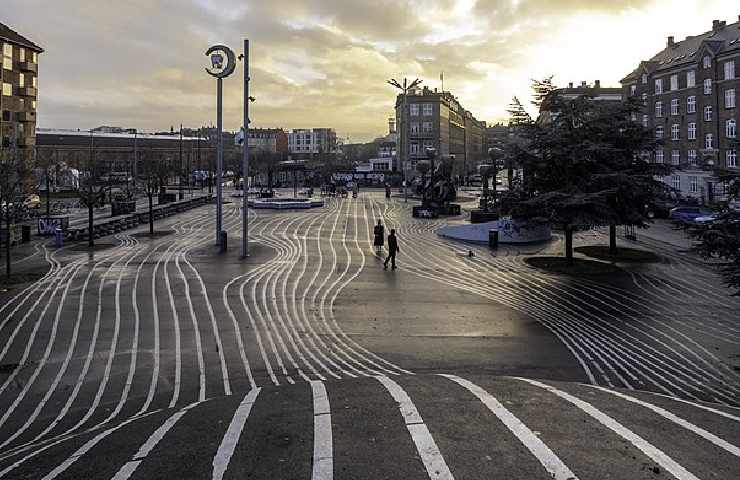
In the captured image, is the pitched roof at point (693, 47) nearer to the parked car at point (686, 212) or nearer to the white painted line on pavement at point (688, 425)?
the parked car at point (686, 212)

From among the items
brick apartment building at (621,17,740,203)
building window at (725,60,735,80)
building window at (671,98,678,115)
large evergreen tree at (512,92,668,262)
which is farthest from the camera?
building window at (671,98,678,115)

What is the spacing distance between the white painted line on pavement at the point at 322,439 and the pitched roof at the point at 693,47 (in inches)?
2219

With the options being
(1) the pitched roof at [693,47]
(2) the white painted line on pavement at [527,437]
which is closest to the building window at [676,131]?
(1) the pitched roof at [693,47]

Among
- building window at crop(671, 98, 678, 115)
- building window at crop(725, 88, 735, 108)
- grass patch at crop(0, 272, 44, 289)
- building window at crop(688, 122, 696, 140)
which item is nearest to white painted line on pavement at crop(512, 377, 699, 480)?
grass patch at crop(0, 272, 44, 289)

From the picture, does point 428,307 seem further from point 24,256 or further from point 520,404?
point 24,256

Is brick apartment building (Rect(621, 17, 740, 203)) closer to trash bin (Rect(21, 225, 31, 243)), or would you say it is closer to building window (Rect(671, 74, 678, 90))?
building window (Rect(671, 74, 678, 90))

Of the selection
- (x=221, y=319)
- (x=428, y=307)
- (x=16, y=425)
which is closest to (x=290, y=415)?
(x=16, y=425)

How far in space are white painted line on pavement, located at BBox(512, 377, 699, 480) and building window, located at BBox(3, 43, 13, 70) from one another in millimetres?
67501

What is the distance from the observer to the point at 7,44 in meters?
59.2

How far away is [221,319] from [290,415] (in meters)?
7.92

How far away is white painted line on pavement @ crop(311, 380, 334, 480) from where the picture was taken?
536 cm

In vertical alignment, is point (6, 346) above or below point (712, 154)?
below

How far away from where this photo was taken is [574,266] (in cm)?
2334

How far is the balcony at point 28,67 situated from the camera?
202 ft
